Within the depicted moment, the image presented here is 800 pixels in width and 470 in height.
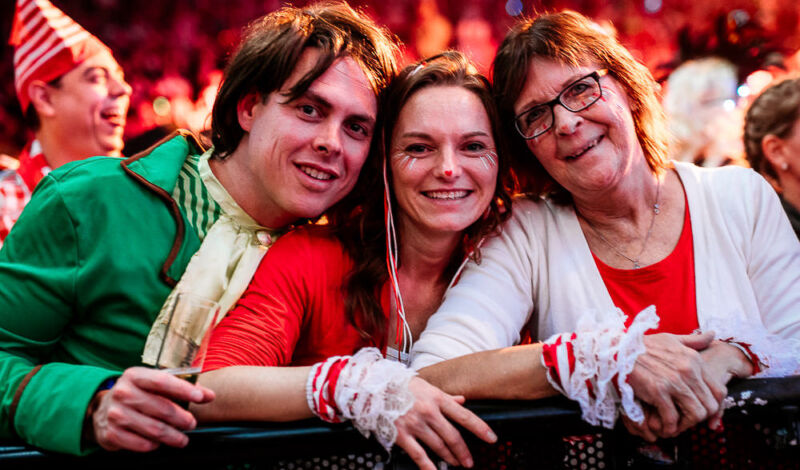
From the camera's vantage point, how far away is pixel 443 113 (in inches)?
81.9

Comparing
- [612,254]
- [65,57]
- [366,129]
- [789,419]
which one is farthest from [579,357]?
[65,57]

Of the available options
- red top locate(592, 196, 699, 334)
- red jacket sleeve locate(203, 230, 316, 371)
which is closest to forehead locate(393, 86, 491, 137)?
red jacket sleeve locate(203, 230, 316, 371)

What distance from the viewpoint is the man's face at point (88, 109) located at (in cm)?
328

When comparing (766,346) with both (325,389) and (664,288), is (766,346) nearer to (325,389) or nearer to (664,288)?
(664,288)

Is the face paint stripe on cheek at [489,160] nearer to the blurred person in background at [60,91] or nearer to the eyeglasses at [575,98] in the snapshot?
the eyeglasses at [575,98]

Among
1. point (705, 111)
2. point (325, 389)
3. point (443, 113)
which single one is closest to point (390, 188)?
point (443, 113)

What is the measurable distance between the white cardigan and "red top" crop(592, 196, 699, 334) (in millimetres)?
41

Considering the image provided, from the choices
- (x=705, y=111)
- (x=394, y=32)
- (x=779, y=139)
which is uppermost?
(x=394, y=32)

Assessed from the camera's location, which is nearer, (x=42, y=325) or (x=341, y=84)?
(x=42, y=325)

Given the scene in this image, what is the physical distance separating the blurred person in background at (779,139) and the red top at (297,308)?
2.07 metres

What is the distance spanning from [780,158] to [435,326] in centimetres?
211

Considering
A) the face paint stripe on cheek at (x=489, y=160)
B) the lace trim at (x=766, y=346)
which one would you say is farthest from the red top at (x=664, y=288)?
the face paint stripe on cheek at (x=489, y=160)

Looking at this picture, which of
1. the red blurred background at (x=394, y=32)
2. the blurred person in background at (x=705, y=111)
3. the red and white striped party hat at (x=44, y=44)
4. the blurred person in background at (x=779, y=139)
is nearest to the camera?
the blurred person in background at (x=779, y=139)

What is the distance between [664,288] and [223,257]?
1.27 metres
